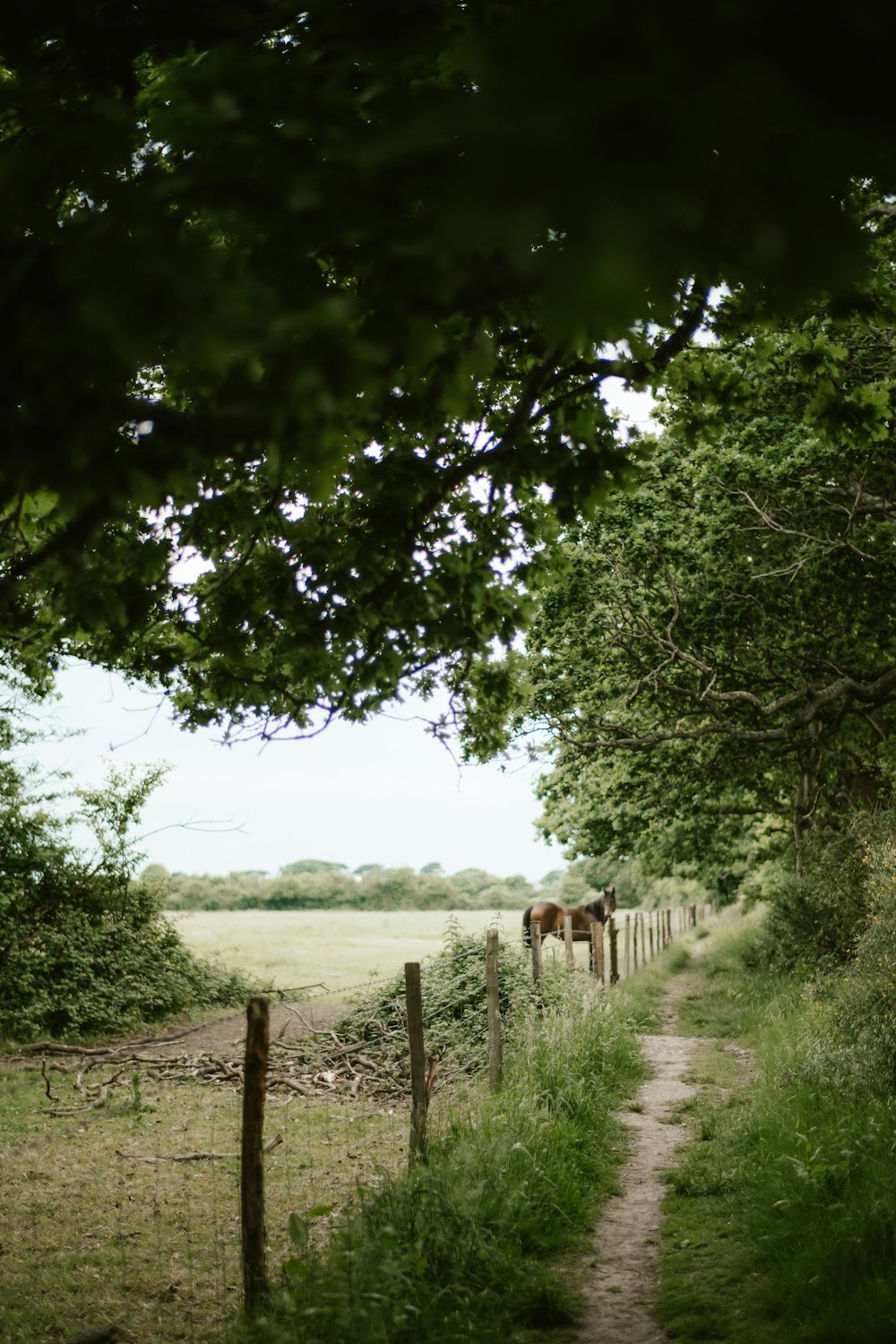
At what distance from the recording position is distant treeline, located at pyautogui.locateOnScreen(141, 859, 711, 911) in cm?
6284

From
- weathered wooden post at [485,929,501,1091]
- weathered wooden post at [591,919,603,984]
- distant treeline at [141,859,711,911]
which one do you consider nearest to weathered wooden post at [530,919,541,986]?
weathered wooden post at [485,929,501,1091]

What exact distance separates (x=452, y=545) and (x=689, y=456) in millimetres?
9904

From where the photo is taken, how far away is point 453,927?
15.0 metres

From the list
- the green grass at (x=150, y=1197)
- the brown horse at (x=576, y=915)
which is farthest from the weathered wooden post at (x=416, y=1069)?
the brown horse at (x=576, y=915)

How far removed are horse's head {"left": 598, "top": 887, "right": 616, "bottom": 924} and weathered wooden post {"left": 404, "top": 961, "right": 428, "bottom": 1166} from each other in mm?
18599

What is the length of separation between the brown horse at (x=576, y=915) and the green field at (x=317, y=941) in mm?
639

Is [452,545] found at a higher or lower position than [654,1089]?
higher

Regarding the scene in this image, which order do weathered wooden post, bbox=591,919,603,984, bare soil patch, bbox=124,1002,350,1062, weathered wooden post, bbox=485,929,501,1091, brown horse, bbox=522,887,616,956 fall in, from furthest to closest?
1. brown horse, bbox=522,887,616,956
2. weathered wooden post, bbox=591,919,603,984
3. bare soil patch, bbox=124,1002,350,1062
4. weathered wooden post, bbox=485,929,501,1091

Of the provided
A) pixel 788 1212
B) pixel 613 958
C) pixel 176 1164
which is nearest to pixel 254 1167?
pixel 788 1212

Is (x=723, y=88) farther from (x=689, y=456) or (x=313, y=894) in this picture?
(x=313, y=894)

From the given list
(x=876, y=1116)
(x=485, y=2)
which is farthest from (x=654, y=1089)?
(x=485, y=2)

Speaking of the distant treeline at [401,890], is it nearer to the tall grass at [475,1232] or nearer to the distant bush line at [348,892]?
the distant bush line at [348,892]

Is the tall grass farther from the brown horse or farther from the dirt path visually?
the brown horse

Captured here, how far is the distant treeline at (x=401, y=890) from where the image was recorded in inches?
2474
